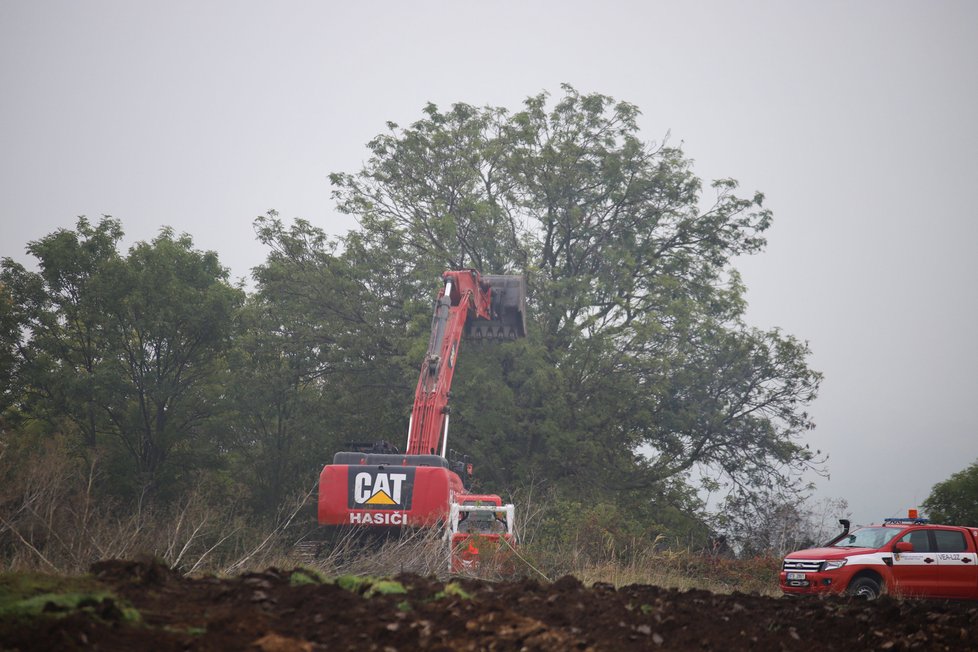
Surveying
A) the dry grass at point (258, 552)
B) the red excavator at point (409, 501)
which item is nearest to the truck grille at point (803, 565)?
the dry grass at point (258, 552)

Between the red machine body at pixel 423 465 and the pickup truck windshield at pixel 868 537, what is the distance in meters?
7.01

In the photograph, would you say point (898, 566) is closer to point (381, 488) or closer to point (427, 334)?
point (381, 488)

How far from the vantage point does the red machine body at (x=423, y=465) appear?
15812 millimetres

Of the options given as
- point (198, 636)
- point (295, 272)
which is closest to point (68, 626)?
point (198, 636)

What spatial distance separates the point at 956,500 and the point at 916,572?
48.6ft

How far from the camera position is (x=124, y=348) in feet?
95.3

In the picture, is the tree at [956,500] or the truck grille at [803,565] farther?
the tree at [956,500]

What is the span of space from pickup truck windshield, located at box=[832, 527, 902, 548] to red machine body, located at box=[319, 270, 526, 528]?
701 cm

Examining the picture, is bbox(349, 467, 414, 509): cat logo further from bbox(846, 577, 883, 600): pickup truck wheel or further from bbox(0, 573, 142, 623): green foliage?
bbox(0, 573, 142, 623): green foliage

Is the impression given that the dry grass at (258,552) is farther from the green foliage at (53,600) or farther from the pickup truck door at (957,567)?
the pickup truck door at (957,567)

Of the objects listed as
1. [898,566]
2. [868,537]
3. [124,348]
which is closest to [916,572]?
[898,566]

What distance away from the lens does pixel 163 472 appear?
28938 mm

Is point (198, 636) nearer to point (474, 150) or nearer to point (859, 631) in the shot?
point (859, 631)

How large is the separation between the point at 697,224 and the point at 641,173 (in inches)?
100
